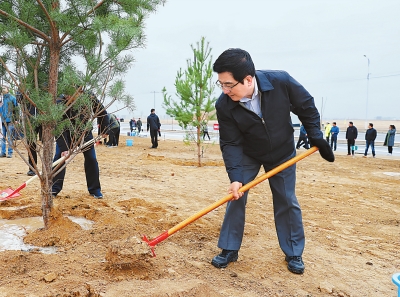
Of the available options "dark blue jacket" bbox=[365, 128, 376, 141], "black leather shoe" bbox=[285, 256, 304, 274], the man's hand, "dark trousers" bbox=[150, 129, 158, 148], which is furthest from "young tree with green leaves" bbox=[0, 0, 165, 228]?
"dark blue jacket" bbox=[365, 128, 376, 141]

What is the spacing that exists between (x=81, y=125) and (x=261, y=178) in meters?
1.67

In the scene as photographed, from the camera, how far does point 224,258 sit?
2900 millimetres

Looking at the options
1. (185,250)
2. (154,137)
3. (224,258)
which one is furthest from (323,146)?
(154,137)

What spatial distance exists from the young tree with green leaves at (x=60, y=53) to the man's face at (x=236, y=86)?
85cm

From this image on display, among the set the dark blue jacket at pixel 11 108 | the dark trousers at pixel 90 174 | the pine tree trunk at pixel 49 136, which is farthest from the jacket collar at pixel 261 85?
the dark trousers at pixel 90 174

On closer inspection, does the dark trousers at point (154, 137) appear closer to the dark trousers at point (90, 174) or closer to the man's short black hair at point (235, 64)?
the dark trousers at point (90, 174)

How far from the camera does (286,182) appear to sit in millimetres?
2959

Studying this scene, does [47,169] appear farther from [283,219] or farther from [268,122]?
[283,219]

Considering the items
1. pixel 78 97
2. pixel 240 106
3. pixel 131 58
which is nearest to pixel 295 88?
pixel 240 106

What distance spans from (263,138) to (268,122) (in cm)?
13

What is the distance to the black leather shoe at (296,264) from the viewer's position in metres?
2.81

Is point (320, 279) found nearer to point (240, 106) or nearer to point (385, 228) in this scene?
point (240, 106)

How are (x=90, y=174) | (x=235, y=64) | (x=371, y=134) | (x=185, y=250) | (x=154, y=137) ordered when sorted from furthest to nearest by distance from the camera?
1. (x=154, y=137)
2. (x=371, y=134)
3. (x=90, y=174)
4. (x=185, y=250)
5. (x=235, y=64)

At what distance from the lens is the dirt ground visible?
96.8 inches
